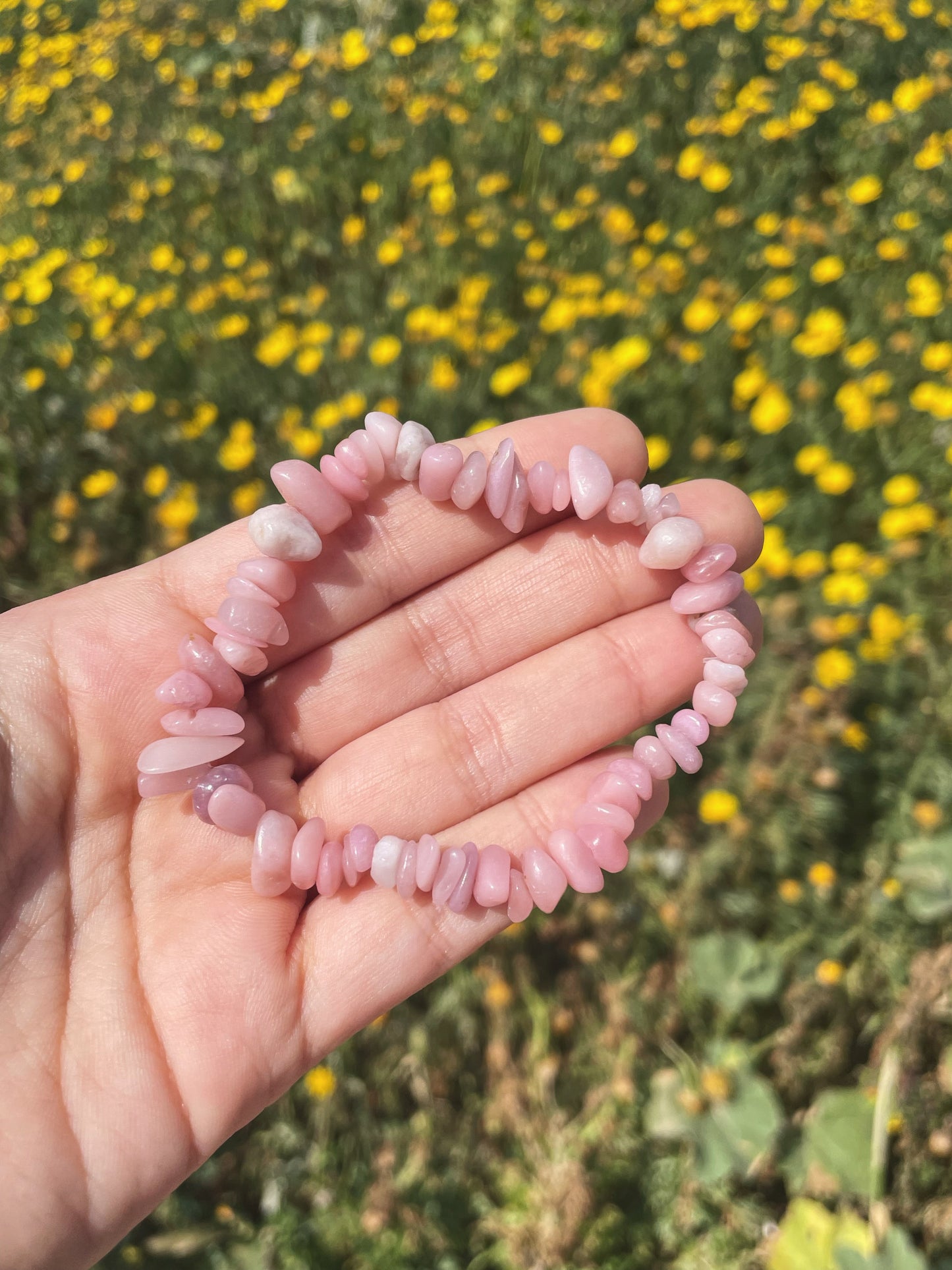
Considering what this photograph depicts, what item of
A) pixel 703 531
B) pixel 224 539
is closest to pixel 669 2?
pixel 703 531

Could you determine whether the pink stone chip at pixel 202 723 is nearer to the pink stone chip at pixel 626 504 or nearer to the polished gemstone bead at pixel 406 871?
the polished gemstone bead at pixel 406 871

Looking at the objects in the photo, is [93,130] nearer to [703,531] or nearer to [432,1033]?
[703,531]

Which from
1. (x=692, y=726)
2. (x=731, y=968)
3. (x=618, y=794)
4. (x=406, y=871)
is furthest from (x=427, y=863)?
(x=731, y=968)

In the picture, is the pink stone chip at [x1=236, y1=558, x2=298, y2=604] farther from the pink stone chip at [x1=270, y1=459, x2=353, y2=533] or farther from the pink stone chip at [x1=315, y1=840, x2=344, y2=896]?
the pink stone chip at [x1=315, y1=840, x2=344, y2=896]

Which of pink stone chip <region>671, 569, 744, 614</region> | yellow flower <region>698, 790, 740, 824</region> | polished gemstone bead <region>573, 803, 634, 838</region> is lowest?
yellow flower <region>698, 790, 740, 824</region>

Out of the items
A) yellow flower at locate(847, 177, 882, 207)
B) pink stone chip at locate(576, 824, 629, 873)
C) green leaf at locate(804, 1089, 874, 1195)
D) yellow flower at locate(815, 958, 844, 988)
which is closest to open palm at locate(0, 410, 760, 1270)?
pink stone chip at locate(576, 824, 629, 873)

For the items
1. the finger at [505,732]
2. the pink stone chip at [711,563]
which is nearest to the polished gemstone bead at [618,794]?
the finger at [505,732]

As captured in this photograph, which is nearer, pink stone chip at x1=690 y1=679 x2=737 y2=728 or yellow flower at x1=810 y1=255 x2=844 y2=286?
pink stone chip at x1=690 y1=679 x2=737 y2=728
